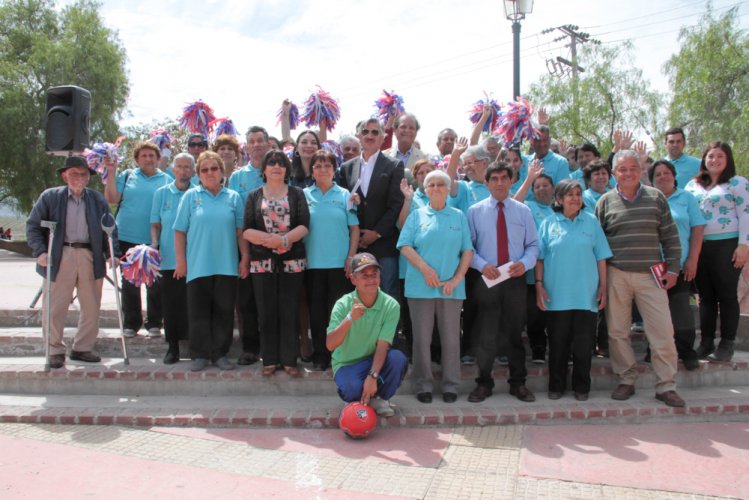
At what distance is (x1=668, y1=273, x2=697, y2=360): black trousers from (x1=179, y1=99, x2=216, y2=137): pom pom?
5.97 meters

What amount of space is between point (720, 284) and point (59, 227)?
6.41 m

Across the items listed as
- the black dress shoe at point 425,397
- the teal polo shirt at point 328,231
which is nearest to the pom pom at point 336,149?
the teal polo shirt at point 328,231

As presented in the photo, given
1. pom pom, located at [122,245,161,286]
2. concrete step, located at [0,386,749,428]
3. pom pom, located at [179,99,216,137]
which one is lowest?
concrete step, located at [0,386,749,428]

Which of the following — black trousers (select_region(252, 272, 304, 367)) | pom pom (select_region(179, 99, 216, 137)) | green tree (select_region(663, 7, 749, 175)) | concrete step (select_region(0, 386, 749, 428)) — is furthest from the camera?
green tree (select_region(663, 7, 749, 175))

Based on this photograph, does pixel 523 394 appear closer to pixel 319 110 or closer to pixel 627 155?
pixel 627 155

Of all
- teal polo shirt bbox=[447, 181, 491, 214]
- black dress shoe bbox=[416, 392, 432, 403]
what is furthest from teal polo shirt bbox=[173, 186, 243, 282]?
teal polo shirt bbox=[447, 181, 491, 214]

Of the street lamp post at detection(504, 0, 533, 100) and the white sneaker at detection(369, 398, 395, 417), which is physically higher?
the street lamp post at detection(504, 0, 533, 100)

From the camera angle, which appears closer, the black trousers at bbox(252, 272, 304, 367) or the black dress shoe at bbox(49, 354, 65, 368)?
the black trousers at bbox(252, 272, 304, 367)

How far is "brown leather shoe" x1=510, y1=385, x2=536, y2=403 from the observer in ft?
16.3

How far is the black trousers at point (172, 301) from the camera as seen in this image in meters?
5.68

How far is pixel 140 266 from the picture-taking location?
17.9 ft

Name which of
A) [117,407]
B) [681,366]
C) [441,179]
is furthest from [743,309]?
[117,407]

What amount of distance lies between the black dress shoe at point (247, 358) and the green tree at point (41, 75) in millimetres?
25759

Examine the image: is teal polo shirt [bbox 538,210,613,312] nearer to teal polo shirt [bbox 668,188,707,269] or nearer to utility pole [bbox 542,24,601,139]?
teal polo shirt [bbox 668,188,707,269]
